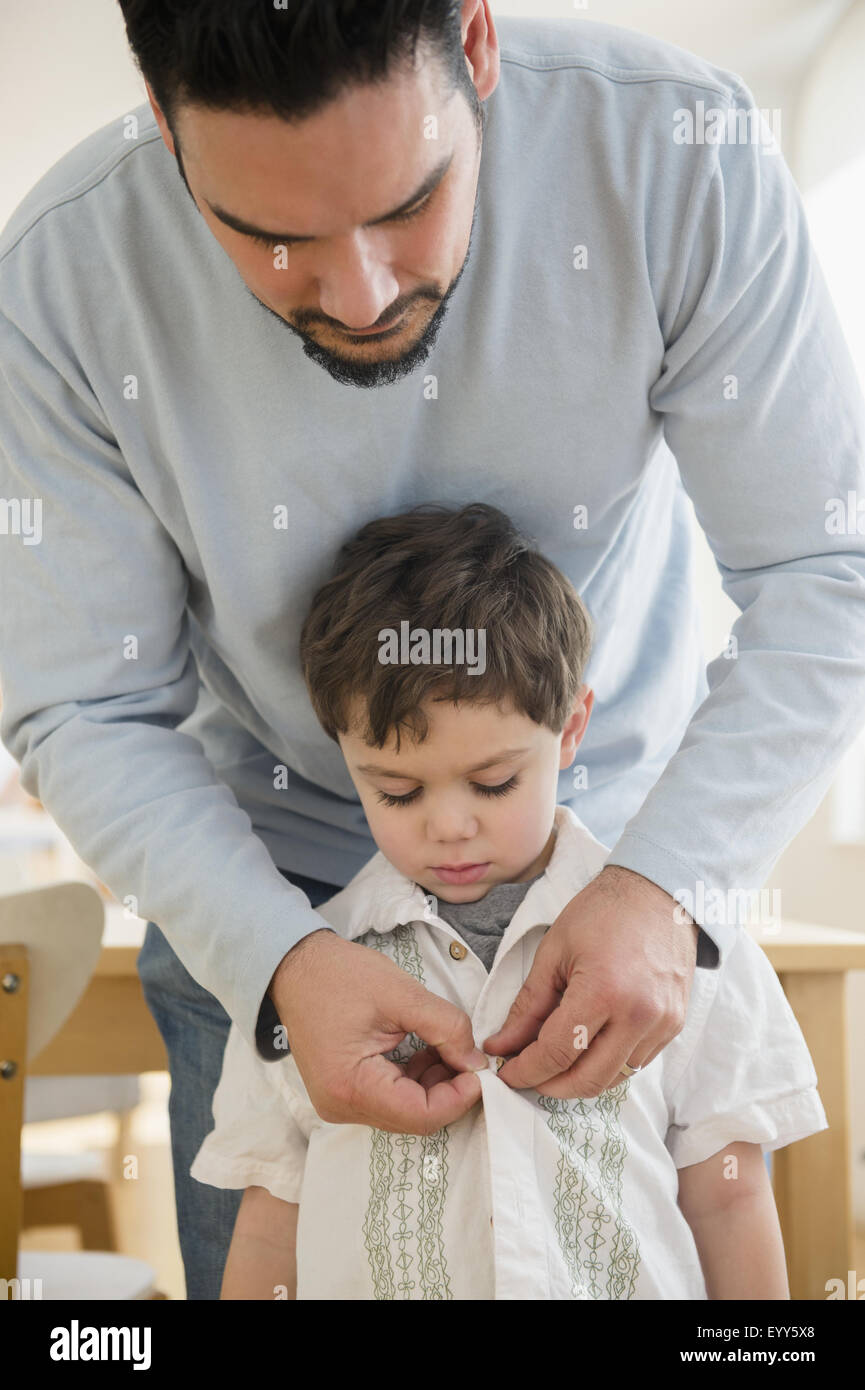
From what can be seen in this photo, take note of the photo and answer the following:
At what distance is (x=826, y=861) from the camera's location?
2705 millimetres

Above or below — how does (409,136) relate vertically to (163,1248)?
above

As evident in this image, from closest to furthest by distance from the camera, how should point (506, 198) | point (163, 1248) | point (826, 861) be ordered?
point (506, 198) → point (163, 1248) → point (826, 861)

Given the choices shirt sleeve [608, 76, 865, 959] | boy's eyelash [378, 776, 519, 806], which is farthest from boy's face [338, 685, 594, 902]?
shirt sleeve [608, 76, 865, 959]

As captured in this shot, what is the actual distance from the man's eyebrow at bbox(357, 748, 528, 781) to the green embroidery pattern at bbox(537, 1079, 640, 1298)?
Answer: 24 cm

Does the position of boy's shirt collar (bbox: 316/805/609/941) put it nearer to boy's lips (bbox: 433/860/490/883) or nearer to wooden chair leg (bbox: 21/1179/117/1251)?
boy's lips (bbox: 433/860/490/883)

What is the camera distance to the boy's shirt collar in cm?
91

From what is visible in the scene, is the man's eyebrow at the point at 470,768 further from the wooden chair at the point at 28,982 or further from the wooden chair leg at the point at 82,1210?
the wooden chair leg at the point at 82,1210

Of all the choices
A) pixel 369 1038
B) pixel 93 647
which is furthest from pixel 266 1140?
pixel 93 647

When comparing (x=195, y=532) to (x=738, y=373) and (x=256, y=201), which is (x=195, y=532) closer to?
(x=256, y=201)

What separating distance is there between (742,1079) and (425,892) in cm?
27
